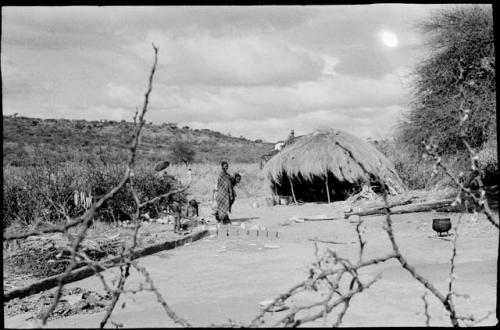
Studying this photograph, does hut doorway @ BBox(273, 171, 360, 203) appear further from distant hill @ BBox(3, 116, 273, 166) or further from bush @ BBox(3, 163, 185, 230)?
distant hill @ BBox(3, 116, 273, 166)

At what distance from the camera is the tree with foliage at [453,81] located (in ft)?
45.0

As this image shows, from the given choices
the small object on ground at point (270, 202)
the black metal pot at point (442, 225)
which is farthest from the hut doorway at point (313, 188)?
the black metal pot at point (442, 225)

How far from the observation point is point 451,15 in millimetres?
15555

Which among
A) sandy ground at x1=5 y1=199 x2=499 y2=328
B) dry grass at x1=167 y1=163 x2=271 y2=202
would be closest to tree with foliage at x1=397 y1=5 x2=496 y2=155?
sandy ground at x1=5 y1=199 x2=499 y2=328

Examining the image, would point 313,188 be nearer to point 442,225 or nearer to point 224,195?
point 224,195

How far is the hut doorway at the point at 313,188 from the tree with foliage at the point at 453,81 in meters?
5.10

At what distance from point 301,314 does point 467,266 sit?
3.43 m

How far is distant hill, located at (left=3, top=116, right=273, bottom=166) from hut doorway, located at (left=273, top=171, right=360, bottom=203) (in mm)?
16728

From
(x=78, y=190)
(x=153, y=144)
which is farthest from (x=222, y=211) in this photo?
(x=153, y=144)

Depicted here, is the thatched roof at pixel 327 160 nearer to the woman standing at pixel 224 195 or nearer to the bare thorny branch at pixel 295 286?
the woman standing at pixel 224 195

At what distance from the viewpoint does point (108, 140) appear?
4747cm

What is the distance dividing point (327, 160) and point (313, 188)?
1.82m

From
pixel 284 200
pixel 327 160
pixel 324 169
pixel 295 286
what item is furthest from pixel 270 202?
pixel 295 286

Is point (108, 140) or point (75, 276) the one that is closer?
point (75, 276)
